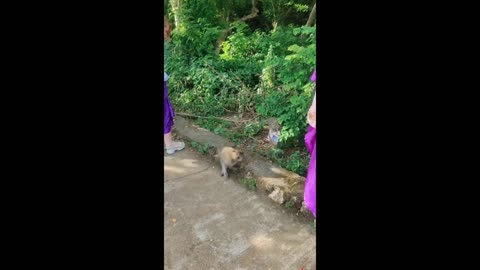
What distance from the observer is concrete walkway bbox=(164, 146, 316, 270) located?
252cm

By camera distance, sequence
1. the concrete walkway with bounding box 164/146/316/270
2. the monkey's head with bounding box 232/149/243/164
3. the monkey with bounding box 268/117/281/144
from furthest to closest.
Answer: the monkey with bounding box 268/117/281/144 → the monkey's head with bounding box 232/149/243/164 → the concrete walkway with bounding box 164/146/316/270

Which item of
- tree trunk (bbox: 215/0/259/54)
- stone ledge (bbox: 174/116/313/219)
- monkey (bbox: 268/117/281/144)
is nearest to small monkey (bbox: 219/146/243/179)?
stone ledge (bbox: 174/116/313/219)

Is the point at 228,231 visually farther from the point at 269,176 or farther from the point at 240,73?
the point at 240,73

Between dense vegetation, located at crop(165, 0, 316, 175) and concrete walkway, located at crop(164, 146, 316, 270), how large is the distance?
0.70 m

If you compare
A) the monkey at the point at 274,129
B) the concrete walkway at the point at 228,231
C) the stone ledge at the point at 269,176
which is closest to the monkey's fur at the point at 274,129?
the monkey at the point at 274,129

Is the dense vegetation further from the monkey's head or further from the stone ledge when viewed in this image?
the monkey's head

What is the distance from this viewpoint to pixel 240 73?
6.16 metres

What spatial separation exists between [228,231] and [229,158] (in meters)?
0.96
